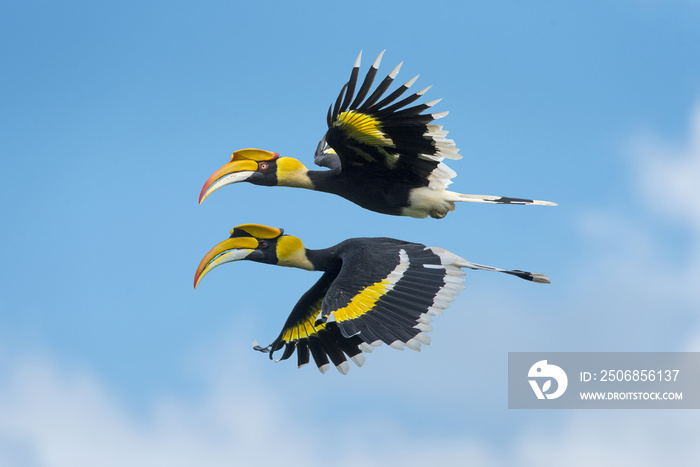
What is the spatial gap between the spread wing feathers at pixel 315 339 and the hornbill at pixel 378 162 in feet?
3.44

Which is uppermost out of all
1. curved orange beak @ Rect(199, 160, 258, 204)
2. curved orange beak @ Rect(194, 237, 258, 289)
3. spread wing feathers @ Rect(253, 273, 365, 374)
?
curved orange beak @ Rect(199, 160, 258, 204)

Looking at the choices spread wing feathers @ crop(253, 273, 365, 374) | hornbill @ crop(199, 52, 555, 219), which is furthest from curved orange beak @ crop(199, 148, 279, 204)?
spread wing feathers @ crop(253, 273, 365, 374)

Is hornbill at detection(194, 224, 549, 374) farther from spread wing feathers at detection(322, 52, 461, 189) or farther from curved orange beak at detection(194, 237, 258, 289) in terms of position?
spread wing feathers at detection(322, 52, 461, 189)

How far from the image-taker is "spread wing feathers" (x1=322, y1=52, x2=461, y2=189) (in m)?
10.7

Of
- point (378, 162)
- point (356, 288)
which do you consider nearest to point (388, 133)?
point (378, 162)

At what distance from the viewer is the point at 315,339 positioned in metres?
11.6

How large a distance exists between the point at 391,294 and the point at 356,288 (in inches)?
13.3

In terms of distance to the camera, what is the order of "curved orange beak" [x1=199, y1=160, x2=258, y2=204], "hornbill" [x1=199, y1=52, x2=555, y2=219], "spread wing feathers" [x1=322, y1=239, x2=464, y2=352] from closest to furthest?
"spread wing feathers" [x1=322, y1=239, x2=464, y2=352] → "hornbill" [x1=199, y1=52, x2=555, y2=219] → "curved orange beak" [x1=199, y1=160, x2=258, y2=204]

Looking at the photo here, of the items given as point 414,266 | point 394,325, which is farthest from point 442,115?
point 394,325

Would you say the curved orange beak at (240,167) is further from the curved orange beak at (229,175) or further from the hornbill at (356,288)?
the hornbill at (356,288)

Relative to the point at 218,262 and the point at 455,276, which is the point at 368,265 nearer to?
the point at 455,276

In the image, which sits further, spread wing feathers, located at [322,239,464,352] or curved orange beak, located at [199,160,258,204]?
curved orange beak, located at [199,160,258,204]

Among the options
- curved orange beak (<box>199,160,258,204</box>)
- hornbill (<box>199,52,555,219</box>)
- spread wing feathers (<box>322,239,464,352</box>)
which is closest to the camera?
spread wing feathers (<box>322,239,464,352</box>)

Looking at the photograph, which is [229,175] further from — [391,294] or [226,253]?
[391,294]
